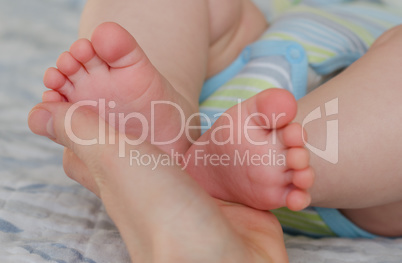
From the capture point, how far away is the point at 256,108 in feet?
1.77

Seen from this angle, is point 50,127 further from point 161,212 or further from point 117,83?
point 161,212

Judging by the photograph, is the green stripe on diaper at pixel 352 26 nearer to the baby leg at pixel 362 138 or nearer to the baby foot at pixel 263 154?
the baby leg at pixel 362 138

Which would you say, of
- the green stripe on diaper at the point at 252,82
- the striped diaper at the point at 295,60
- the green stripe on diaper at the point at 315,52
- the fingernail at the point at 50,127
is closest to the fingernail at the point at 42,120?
the fingernail at the point at 50,127

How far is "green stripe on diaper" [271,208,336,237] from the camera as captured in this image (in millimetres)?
780

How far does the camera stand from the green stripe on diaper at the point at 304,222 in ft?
2.56

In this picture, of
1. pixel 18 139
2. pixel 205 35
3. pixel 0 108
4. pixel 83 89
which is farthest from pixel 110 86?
pixel 0 108

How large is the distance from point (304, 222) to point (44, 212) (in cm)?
41

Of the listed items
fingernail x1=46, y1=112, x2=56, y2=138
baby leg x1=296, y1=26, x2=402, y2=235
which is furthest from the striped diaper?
fingernail x1=46, y1=112, x2=56, y2=138


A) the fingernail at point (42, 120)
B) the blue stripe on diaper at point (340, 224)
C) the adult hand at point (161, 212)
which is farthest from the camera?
the blue stripe on diaper at point (340, 224)

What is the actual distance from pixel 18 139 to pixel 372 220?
2.15 ft

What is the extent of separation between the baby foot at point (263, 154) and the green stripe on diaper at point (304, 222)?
214 millimetres

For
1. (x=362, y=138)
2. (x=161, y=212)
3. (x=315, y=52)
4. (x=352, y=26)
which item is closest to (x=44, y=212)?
(x=161, y=212)

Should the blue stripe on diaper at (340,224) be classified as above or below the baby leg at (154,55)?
below

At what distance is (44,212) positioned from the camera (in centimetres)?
71
